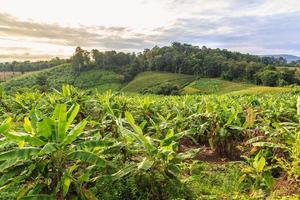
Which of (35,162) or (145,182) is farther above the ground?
(35,162)

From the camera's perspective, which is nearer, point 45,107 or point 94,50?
point 45,107

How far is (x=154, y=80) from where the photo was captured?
79.9m

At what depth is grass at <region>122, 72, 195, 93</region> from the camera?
248 feet

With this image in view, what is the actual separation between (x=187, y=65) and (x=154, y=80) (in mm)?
10594

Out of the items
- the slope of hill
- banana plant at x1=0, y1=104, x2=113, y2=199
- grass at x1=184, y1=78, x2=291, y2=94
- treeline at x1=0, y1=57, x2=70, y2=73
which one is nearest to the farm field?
banana plant at x1=0, y1=104, x2=113, y2=199

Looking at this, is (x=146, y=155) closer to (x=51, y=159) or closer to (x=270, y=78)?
(x=51, y=159)

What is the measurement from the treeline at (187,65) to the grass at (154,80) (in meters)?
2.81

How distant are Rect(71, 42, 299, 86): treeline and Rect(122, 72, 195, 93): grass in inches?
111

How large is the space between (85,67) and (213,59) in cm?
3244

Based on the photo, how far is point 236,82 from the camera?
7400 cm

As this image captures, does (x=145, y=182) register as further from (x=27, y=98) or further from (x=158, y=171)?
(x=27, y=98)

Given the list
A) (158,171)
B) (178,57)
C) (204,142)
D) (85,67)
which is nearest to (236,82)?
(178,57)

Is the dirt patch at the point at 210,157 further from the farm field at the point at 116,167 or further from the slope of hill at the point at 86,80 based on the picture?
the slope of hill at the point at 86,80

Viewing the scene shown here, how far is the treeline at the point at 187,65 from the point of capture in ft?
232
